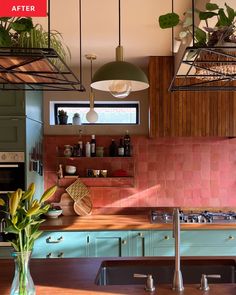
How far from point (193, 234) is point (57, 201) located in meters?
1.67

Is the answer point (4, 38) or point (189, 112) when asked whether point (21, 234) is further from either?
point (189, 112)

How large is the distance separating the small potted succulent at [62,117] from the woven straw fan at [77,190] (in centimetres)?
75

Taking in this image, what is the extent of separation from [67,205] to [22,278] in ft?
8.06

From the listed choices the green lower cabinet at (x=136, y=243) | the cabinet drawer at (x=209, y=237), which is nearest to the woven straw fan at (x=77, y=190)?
the green lower cabinet at (x=136, y=243)

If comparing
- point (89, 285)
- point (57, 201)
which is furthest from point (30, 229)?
point (57, 201)

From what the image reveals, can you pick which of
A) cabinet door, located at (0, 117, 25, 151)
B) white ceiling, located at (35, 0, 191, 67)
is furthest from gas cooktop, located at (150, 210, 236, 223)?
white ceiling, located at (35, 0, 191, 67)

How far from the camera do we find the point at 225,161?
3799mm

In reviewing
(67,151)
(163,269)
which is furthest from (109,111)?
(163,269)

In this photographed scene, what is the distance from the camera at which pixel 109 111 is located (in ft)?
13.1

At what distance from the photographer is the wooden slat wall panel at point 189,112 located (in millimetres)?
3432

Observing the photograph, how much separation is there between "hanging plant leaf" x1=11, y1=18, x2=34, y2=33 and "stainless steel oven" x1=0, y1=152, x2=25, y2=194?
1888mm

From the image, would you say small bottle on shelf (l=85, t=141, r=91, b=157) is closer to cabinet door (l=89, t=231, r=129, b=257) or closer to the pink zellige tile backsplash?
the pink zellige tile backsplash

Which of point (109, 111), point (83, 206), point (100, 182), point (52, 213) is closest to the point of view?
point (52, 213)

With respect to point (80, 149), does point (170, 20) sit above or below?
above
